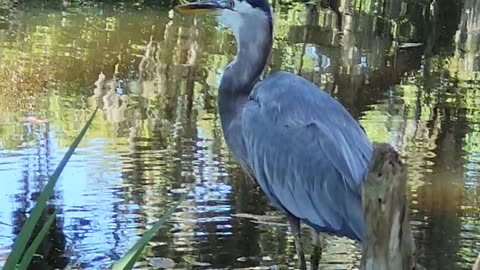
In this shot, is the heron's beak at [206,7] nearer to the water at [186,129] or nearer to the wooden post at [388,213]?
the water at [186,129]

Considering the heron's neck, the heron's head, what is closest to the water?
the heron's neck

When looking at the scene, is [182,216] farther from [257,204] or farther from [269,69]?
[269,69]

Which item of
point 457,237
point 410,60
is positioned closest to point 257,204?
point 457,237

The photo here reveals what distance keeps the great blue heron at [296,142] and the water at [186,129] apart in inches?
26.0

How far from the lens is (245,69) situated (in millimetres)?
5039

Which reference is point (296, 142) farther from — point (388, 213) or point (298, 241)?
point (388, 213)

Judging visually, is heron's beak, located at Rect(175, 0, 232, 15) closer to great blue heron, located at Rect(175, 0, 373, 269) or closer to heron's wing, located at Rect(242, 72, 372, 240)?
great blue heron, located at Rect(175, 0, 373, 269)

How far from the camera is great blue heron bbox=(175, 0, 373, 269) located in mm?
4176

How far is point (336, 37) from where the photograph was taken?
12648 millimetres

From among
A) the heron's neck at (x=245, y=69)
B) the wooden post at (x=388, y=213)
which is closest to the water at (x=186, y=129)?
the heron's neck at (x=245, y=69)

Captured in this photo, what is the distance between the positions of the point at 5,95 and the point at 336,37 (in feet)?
17.6

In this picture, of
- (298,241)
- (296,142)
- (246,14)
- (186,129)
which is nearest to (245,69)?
(246,14)

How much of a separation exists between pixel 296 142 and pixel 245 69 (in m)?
0.76

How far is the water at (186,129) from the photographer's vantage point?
5309 mm
